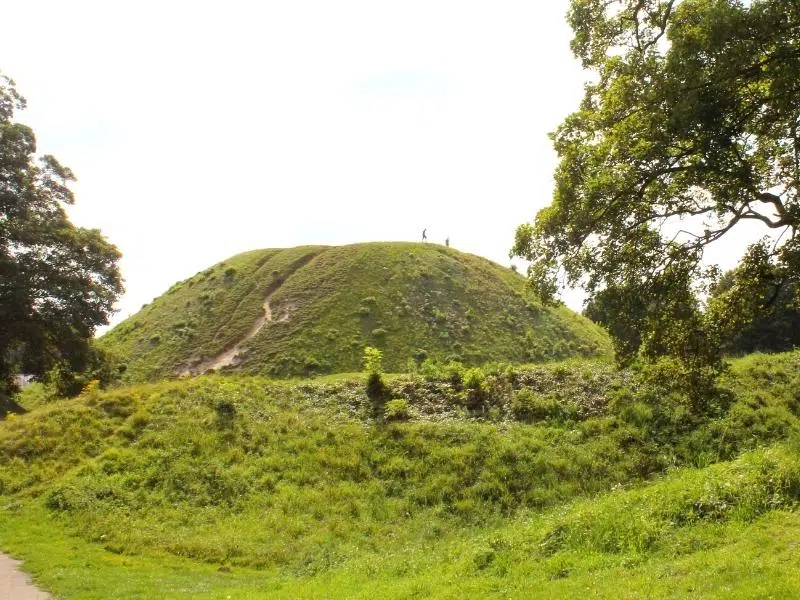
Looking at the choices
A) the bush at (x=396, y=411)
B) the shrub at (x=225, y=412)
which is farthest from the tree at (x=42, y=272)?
the bush at (x=396, y=411)

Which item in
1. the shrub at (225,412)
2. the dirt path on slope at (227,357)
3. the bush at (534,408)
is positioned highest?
the dirt path on slope at (227,357)

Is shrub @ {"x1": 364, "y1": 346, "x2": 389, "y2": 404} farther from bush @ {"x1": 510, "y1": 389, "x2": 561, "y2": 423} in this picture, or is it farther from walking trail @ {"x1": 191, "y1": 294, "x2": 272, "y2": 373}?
walking trail @ {"x1": 191, "y1": 294, "x2": 272, "y2": 373}

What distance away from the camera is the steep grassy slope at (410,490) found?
10797 millimetres

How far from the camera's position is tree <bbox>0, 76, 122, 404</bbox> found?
31.2m

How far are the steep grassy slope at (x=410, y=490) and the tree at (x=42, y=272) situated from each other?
25.4 feet

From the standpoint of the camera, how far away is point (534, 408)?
24.3 metres

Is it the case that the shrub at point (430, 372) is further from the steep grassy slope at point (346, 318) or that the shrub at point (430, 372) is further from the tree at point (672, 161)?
the tree at point (672, 161)

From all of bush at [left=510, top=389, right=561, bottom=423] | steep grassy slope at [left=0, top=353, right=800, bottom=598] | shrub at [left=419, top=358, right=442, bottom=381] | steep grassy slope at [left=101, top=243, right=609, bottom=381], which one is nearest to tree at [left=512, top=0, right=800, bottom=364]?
steep grassy slope at [left=0, top=353, right=800, bottom=598]

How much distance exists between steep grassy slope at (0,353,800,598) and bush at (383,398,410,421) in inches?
21.5

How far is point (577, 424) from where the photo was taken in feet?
75.9

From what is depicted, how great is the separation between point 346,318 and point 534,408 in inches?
697

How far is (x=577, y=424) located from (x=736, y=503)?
1199 cm

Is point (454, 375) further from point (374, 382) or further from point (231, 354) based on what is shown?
point (231, 354)

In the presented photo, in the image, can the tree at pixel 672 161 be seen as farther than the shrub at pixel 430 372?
No
